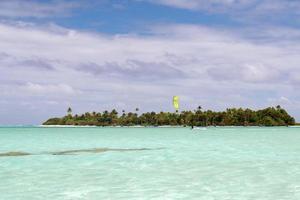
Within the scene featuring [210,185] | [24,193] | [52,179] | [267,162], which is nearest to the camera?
[24,193]

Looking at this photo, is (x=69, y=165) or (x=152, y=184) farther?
(x=69, y=165)

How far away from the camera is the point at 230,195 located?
20.2 meters

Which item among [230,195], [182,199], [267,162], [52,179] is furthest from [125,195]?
[267,162]

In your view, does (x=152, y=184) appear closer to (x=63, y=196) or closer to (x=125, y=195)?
(x=125, y=195)

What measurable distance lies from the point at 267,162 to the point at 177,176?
11980mm

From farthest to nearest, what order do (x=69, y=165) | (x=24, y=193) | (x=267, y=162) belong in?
1. (x=267, y=162)
2. (x=69, y=165)
3. (x=24, y=193)

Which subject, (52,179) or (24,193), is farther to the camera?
(52,179)

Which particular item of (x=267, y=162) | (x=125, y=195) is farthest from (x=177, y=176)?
(x=267, y=162)

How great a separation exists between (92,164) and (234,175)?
11.2m

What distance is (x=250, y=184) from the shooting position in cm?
2334

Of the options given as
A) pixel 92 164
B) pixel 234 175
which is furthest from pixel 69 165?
pixel 234 175

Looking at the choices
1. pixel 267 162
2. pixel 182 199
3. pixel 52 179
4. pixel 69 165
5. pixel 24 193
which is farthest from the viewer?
pixel 267 162

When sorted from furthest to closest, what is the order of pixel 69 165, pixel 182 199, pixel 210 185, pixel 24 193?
pixel 69 165 < pixel 210 185 < pixel 24 193 < pixel 182 199

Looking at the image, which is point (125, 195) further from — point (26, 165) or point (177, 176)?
point (26, 165)
